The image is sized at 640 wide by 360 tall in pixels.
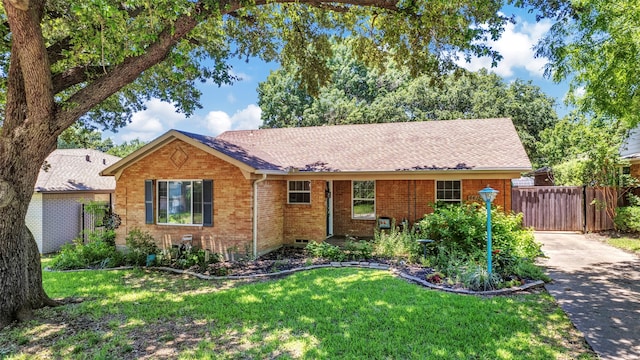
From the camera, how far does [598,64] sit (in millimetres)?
9281

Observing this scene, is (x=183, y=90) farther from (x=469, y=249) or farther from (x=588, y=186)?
(x=588, y=186)

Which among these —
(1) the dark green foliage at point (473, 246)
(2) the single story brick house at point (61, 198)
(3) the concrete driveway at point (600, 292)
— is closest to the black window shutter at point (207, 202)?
(2) the single story brick house at point (61, 198)

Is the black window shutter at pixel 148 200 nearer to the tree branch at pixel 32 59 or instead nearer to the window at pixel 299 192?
the window at pixel 299 192

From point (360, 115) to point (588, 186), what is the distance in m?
17.1

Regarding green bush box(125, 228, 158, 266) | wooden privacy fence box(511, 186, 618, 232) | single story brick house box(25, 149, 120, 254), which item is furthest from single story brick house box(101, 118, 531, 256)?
single story brick house box(25, 149, 120, 254)

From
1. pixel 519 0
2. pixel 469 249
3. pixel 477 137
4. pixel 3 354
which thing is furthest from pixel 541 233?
pixel 3 354

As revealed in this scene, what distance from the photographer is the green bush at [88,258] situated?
34.8 feet

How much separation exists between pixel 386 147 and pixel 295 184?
390cm

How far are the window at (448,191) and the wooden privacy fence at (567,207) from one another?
5.21 m

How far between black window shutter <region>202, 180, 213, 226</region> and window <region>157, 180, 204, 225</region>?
13 centimetres

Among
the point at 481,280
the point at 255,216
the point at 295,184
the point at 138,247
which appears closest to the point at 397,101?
the point at 295,184

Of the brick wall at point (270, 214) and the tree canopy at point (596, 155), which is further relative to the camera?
the tree canopy at point (596, 155)

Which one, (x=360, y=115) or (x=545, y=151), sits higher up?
(x=360, y=115)

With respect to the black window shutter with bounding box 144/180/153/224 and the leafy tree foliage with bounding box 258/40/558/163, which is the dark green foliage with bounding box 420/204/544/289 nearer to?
the black window shutter with bounding box 144/180/153/224
